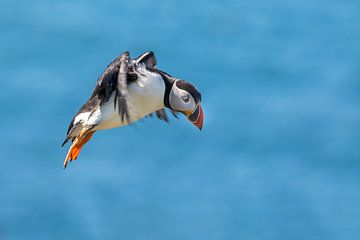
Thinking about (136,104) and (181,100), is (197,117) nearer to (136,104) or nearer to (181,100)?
(181,100)

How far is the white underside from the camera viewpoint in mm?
4652

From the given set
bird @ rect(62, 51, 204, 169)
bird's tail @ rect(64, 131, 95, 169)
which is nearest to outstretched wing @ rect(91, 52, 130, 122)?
bird @ rect(62, 51, 204, 169)

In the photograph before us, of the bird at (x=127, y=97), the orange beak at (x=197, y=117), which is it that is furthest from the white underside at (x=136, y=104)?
the orange beak at (x=197, y=117)

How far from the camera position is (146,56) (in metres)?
4.88

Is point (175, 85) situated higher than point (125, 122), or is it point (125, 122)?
point (175, 85)

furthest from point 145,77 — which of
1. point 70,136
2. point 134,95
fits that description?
point 70,136

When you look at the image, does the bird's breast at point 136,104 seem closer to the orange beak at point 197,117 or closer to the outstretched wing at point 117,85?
the outstretched wing at point 117,85

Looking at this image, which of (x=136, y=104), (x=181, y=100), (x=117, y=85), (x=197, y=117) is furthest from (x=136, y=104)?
(x=197, y=117)

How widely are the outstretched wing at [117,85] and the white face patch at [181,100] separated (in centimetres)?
30

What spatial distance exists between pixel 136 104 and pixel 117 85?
6.9 inches

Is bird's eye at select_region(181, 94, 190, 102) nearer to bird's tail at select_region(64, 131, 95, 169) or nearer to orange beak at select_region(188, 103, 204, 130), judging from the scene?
orange beak at select_region(188, 103, 204, 130)

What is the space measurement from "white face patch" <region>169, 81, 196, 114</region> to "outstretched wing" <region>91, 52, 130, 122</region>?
12.0 inches

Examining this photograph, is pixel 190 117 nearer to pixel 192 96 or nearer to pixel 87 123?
pixel 192 96

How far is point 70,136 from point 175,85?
466mm
